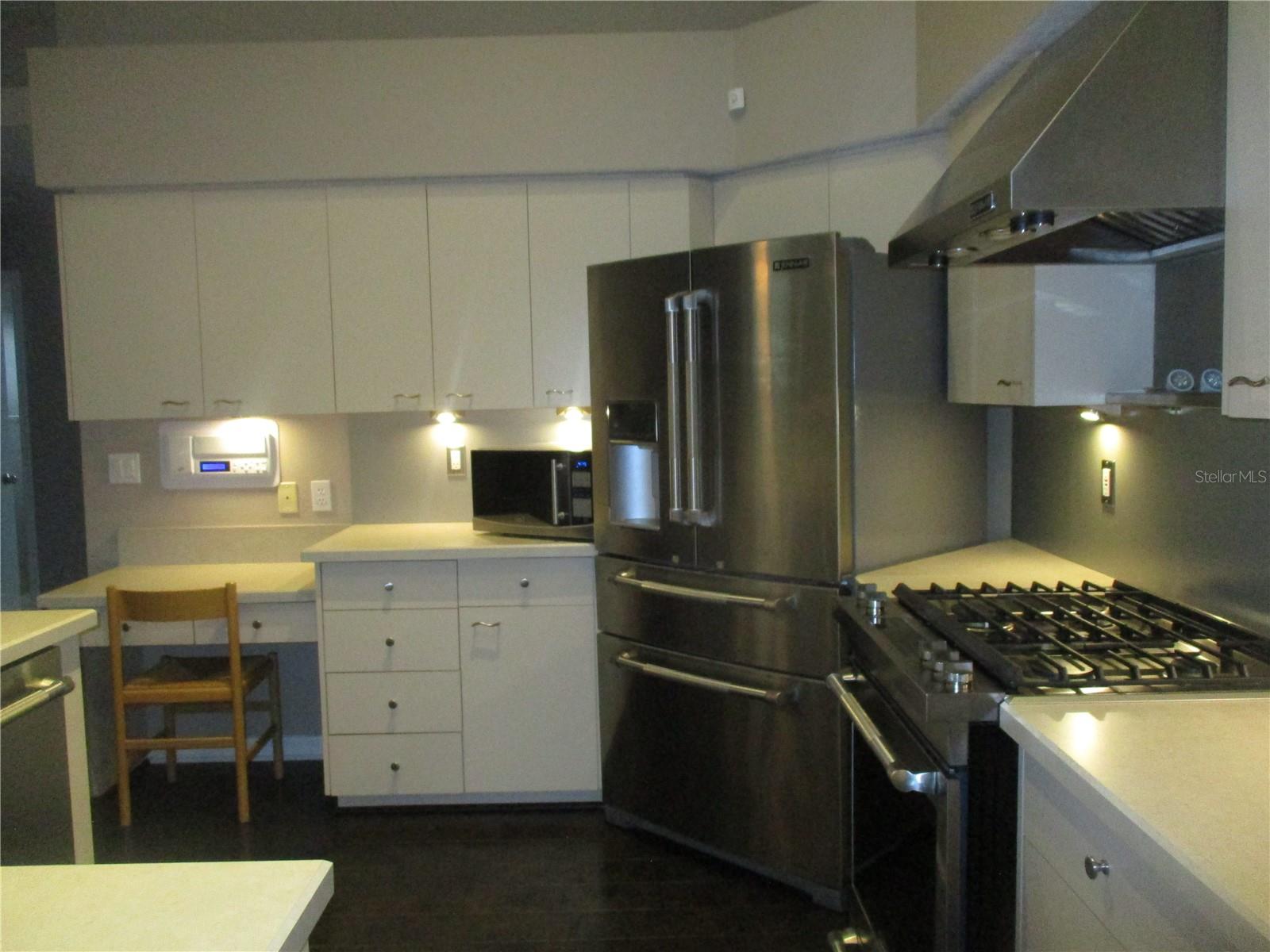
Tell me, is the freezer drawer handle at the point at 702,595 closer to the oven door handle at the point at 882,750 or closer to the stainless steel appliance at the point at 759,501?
the stainless steel appliance at the point at 759,501

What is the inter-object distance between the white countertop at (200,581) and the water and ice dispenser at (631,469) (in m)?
1.11

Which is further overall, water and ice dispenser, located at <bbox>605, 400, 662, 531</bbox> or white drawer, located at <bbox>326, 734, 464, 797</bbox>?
white drawer, located at <bbox>326, 734, 464, 797</bbox>

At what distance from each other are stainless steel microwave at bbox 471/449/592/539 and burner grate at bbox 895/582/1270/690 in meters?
1.28

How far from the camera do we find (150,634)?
3.24 metres

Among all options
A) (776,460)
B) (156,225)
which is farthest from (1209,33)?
(156,225)

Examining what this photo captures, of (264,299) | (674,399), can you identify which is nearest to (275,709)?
(264,299)

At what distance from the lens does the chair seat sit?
10.3ft

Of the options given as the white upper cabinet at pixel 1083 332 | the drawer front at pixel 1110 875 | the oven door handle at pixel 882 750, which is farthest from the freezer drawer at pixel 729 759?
the drawer front at pixel 1110 875

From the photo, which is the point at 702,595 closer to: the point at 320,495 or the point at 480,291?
the point at 480,291

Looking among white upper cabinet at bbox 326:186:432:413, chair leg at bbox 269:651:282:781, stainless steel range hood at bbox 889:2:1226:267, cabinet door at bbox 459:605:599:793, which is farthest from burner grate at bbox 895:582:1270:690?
chair leg at bbox 269:651:282:781

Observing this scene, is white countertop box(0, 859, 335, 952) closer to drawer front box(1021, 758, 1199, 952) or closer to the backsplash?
drawer front box(1021, 758, 1199, 952)

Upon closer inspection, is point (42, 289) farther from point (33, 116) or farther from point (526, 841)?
point (526, 841)

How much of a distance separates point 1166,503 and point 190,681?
2869mm

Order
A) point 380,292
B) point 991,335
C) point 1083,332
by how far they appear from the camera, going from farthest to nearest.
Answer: point 380,292 → point 991,335 → point 1083,332
